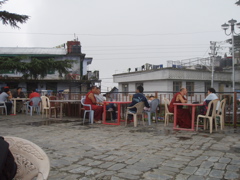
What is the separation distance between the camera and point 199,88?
103 feet

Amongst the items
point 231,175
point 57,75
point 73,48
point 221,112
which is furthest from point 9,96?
point 73,48

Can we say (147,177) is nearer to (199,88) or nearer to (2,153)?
(2,153)

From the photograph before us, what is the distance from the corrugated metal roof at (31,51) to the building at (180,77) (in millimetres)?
9975

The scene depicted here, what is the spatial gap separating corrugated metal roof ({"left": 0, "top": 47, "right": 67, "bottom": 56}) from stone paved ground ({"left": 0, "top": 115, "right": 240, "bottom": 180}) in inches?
1042

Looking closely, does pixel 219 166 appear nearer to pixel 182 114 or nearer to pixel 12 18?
pixel 182 114

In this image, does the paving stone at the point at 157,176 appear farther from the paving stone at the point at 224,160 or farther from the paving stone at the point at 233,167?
the paving stone at the point at 224,160

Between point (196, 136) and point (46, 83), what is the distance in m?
27.7

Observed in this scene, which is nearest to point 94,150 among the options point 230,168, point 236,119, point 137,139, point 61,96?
point 137,139

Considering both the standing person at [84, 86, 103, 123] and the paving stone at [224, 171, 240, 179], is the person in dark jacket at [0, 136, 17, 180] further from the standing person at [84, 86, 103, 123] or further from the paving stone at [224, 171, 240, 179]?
Answer: the standing person at [84, 86, 103, 123]

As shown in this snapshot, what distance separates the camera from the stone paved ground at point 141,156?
325 centimetres

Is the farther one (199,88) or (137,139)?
(199,88)

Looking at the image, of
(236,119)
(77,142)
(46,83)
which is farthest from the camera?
(46,83)

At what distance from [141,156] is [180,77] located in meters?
26.4

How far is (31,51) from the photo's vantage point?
103 ft
